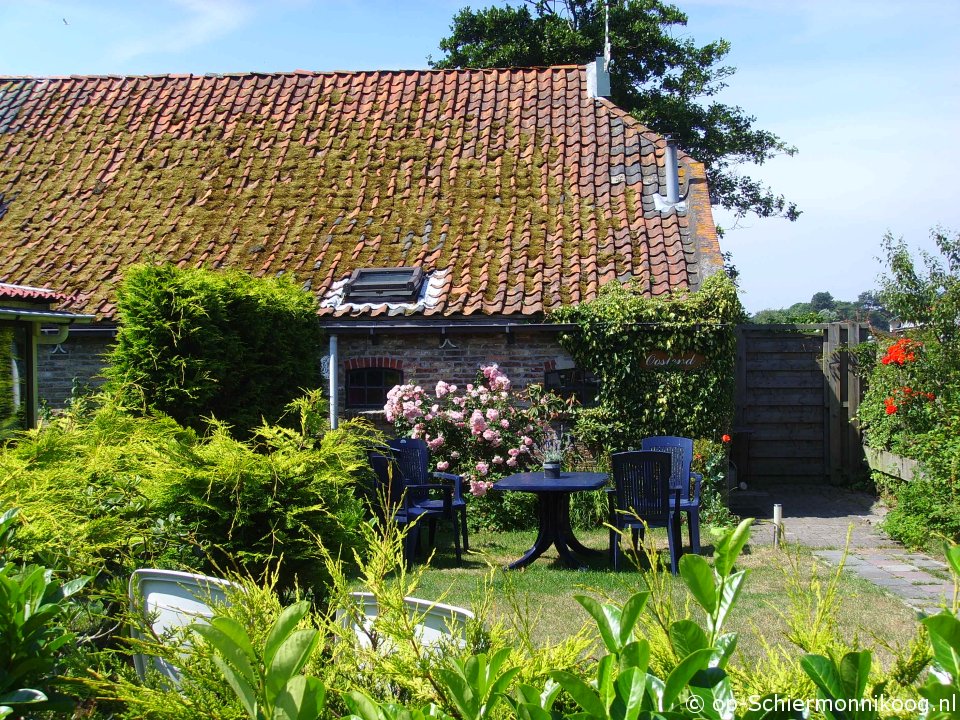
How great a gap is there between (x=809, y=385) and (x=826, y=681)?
11732mm

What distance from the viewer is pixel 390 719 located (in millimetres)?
1788

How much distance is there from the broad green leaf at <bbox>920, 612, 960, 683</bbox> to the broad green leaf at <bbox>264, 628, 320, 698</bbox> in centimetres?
119

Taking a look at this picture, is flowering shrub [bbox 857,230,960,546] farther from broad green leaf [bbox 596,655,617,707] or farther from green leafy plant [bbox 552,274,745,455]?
broad green leaf [bbox 596,655,617,707]

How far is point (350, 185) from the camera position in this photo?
14.2m

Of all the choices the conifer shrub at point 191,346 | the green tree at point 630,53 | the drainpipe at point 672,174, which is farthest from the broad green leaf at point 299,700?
the green tree at point 630,53

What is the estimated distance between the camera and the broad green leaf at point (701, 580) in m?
1.84

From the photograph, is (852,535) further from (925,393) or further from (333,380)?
(333,380)

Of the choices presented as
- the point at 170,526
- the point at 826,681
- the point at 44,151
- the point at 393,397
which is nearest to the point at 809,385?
the point at 393,397

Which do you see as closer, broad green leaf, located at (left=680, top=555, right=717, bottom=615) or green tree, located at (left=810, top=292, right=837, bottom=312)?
broad green leaf, located at (left=680, top=555, right=717, bottom=615)

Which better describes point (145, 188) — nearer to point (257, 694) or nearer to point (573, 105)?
point (573, 105)

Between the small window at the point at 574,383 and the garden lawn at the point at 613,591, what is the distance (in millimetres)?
2148

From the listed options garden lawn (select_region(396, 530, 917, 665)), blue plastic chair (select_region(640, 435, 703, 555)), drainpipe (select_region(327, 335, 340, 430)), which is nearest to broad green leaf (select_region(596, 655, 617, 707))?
garden lawn (select_region(396, 530, 917, 665))

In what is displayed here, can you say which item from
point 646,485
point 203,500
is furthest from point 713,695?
point 646,485

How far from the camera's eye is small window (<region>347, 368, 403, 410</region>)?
1214cm
